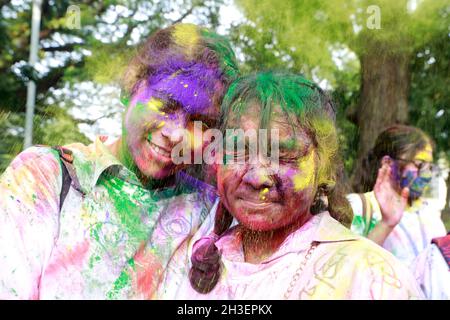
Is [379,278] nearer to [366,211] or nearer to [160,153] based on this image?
[366,211]

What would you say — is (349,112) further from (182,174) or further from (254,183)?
(182,174)

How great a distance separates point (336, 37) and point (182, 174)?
65cm

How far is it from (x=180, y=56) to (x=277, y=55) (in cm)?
30

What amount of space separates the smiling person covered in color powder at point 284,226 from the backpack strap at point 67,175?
1.28 feet

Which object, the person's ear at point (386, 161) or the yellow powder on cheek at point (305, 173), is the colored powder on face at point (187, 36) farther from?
the person's ear at point (386, 161)

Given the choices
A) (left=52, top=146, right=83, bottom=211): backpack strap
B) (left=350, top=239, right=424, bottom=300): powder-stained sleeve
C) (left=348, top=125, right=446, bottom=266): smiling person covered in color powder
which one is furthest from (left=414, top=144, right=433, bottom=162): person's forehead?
(left=52, top=146, right=83, bottom=211): backpack strap

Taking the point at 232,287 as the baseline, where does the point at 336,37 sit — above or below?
above

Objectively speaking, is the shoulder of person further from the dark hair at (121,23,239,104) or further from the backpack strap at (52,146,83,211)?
the backpack strap at (52,146,83,211)

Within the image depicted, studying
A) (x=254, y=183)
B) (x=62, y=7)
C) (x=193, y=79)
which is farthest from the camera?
(x=62, y=7)

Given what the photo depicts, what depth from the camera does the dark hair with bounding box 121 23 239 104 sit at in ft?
5.77

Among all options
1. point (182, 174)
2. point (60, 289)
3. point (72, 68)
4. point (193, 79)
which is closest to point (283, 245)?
point (182, 174)

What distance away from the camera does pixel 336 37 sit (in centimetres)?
180

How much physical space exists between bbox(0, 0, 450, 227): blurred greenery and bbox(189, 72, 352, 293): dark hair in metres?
0.05
